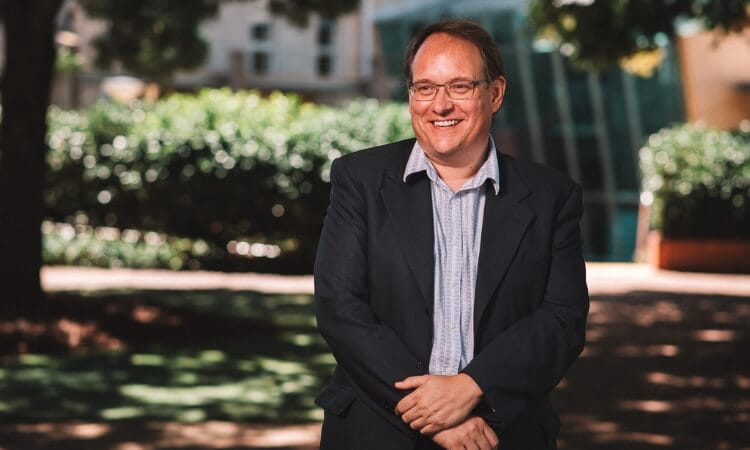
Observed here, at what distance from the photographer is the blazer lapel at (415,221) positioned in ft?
9.20

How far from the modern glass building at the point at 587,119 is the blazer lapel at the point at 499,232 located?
2766 centimetres

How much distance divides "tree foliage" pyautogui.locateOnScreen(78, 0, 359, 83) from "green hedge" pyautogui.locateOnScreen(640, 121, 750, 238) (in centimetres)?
916

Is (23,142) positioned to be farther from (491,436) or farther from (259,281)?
(491,436)

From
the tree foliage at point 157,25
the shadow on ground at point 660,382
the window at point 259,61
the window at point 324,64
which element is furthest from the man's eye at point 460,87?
the window at point 324,64

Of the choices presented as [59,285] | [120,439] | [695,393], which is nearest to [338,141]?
[59,285]

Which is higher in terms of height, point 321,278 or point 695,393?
point 321,278

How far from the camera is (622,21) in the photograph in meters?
14.7

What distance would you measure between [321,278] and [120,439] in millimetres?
4312

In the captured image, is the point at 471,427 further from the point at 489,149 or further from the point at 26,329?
the point at 26,329

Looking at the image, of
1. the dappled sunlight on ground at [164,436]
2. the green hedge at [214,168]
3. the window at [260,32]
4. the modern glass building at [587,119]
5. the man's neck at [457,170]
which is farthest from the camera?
the window at [260,32]

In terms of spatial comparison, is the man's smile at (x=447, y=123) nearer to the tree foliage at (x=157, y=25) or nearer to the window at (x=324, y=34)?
the tree foliage at (x=157, y=25)

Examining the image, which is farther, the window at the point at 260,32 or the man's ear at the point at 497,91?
the window at the point at 260,32

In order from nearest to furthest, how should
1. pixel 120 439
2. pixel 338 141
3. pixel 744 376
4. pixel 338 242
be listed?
pixel 338 242, pixel 120 439, pixel 744 376, pixel 338 141

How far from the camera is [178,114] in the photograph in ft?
70.8
